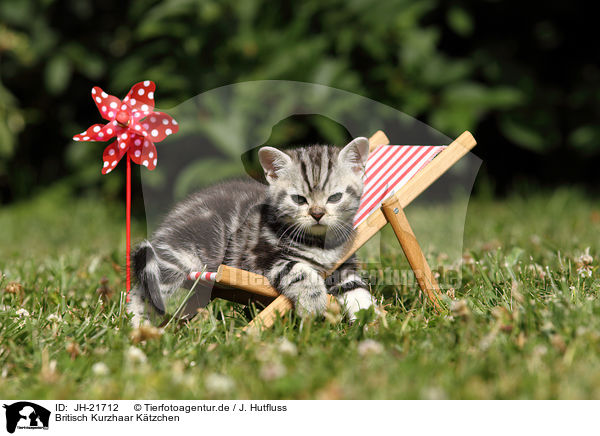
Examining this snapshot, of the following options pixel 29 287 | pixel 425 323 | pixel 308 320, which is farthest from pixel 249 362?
pixel 29 287

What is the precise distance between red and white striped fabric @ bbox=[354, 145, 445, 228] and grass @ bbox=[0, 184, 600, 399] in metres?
0.44

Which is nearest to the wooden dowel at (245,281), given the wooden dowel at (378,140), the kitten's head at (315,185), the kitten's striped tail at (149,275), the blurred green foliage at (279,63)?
the kitten's head at (315,185)

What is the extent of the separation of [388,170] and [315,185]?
39 cm

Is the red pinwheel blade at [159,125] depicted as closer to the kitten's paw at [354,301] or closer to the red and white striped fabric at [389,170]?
the red and white striped fabric at [389,170]

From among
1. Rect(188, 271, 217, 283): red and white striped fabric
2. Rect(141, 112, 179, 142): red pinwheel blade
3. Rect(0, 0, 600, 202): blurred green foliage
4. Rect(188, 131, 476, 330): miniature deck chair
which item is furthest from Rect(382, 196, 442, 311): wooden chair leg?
Rect(0, 0, 600, 202): blurred green foliage

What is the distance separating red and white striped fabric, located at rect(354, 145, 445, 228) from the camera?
96.4 inches

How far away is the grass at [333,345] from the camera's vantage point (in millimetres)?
1713

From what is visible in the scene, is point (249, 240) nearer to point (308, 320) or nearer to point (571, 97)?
point (308, 320)

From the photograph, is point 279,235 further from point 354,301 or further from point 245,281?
point 354,301

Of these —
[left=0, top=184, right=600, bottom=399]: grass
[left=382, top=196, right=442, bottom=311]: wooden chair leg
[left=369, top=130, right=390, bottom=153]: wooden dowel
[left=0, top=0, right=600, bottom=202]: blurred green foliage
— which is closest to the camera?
[left=0, top=184, right=600, bottom=399]: grass

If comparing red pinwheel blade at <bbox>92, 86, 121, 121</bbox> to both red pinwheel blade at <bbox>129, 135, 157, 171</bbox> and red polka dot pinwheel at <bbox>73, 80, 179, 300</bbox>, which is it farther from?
red pinwheel blade at <bbox>129, 135, 157, 171</bbox>
